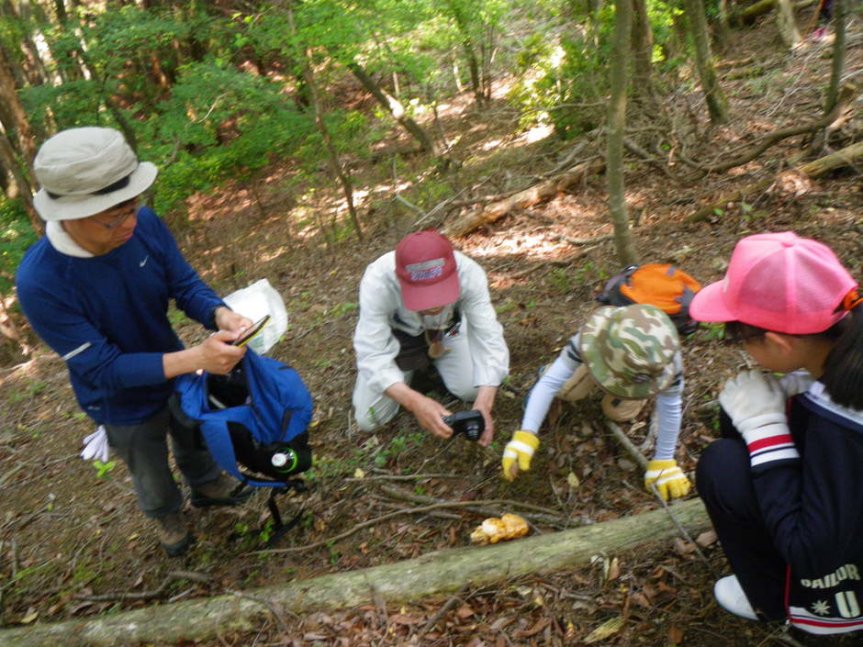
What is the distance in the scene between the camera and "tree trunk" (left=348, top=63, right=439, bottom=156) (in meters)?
9.21

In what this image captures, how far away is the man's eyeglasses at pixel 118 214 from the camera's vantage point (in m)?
2.25

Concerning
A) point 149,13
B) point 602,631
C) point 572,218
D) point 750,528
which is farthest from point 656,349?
point 149,13

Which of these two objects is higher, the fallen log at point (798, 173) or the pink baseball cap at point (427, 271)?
the pink baseball cap at point (427, 271)

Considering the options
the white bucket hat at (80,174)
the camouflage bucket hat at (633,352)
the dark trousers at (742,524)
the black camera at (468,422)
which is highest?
the white bucket hat at (80,174)

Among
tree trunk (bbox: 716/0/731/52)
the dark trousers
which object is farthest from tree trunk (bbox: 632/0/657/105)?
the dark trousers

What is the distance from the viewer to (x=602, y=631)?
2207mm

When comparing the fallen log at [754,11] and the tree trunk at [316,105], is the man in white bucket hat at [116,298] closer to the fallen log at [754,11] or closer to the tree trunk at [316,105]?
the tree trunk at [316,105]

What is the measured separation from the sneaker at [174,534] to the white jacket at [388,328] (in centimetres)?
130

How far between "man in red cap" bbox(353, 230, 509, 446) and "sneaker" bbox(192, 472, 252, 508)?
0.86 metres

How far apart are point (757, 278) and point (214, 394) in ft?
7.73

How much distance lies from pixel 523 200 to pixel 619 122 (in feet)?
9.40

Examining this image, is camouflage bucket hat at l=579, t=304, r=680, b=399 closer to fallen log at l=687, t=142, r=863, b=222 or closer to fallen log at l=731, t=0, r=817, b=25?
fallen log at l=687, t=142, r=863, b=222

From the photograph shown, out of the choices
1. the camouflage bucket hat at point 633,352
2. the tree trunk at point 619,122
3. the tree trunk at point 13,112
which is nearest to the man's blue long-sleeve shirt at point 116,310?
the camouflage bucket hat at point 633,352

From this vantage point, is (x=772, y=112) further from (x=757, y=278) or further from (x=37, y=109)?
(x=37, y=109)
